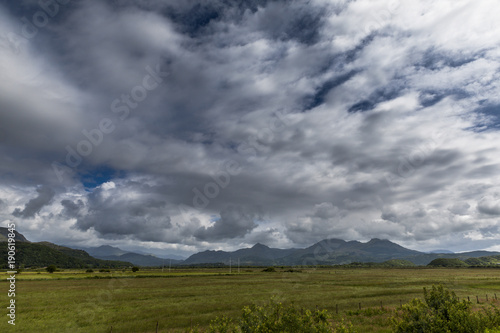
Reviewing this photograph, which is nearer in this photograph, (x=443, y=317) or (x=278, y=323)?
(x=278, y=323)

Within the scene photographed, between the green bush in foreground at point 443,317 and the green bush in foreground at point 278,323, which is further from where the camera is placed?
the green bush in foreground at point 443,317

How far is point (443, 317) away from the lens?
15523 mm

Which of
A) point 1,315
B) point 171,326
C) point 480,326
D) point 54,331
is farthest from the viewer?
point 1,315

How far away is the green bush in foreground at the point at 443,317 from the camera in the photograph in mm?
14477

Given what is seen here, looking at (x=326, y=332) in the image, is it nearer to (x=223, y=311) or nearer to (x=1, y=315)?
(x=223, y=311)

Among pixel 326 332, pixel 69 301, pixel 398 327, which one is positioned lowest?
pixel 69 301

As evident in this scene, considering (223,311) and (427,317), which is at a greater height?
(427,317)

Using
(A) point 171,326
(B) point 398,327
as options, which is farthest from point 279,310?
(A) point 171,326

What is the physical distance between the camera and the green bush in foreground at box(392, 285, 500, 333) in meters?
14.5

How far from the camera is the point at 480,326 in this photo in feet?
47.0

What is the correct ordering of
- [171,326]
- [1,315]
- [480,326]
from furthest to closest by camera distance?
[1,315] < [171,326] < [480,326]

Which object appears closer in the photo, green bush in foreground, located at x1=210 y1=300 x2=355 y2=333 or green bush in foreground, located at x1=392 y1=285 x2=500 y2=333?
green bush in foreground, located at x1=210 y1=300 x2=355 y2=333

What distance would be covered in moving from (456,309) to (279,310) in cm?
1023

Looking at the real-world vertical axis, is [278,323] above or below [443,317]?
above
